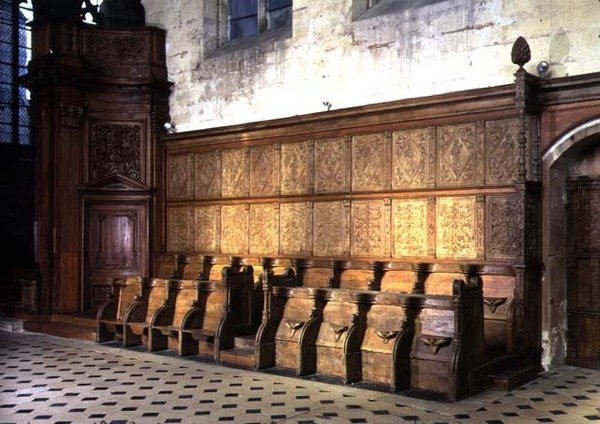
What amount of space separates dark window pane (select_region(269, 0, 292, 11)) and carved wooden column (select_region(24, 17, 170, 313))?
1.97 meters

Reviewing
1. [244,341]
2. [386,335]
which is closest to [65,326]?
[244,341]

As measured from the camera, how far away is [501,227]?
25.5ft

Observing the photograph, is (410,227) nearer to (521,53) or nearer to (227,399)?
(521,53)

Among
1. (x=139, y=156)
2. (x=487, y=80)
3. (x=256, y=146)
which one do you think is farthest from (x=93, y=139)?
(x=487, y=80)

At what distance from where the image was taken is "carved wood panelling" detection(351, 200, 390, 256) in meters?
8.75

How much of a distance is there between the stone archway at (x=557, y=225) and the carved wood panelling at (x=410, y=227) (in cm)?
145

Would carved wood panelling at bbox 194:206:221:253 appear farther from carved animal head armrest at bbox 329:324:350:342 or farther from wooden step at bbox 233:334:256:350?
carved animal head armrest at bbox 329:324:350:342

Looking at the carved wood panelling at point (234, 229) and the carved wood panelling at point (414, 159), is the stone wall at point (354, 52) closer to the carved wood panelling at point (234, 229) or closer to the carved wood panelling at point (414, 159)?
the carved wood panelling at point (414, 159)

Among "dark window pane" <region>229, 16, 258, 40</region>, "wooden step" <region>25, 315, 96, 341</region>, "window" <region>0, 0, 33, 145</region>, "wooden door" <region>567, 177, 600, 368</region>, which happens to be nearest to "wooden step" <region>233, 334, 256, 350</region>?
"wooden step" <region>25, 315, 96, 341</region>

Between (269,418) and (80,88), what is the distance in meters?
7.33

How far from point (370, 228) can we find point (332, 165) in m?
1.06

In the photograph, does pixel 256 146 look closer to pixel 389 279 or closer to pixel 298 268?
pixel 298 268

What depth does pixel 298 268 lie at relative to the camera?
9.33 m

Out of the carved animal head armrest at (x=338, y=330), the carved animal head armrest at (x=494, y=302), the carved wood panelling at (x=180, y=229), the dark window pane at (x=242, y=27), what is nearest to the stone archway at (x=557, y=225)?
the carved animal head armrest at (x=494, y=302)
